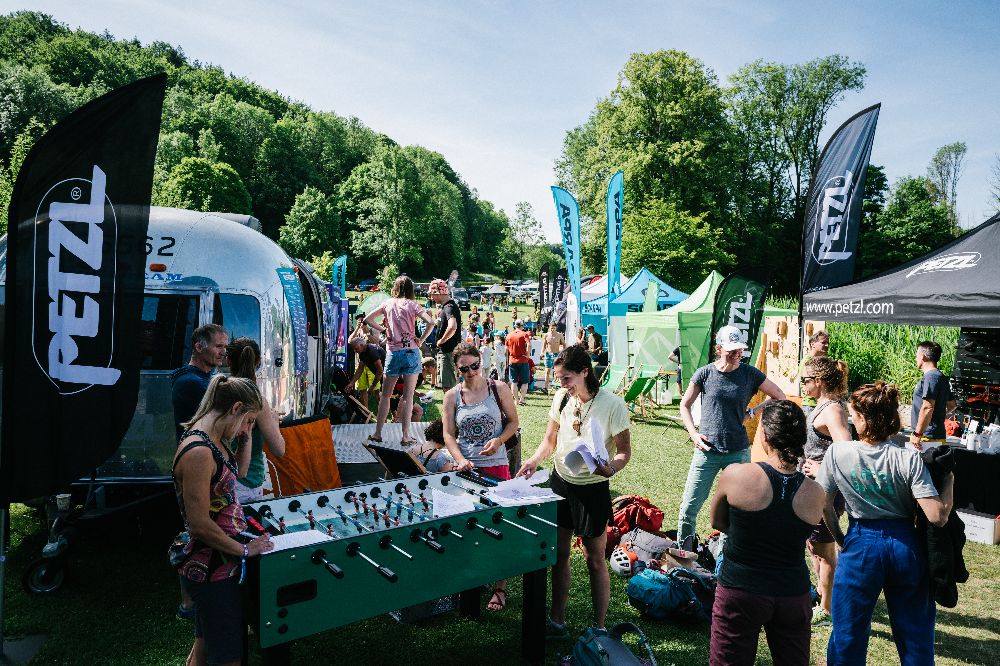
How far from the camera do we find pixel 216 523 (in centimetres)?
259

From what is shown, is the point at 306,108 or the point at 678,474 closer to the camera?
the point at 678,474

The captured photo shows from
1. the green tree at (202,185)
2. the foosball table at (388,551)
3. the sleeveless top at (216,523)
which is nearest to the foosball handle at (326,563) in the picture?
the foosball table at (388,551)

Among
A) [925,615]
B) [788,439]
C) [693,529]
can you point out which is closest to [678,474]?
[693,529]

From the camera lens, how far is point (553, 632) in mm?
3934

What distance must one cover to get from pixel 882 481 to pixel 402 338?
4925 millimetres

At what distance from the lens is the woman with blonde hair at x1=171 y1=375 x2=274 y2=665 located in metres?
2.49

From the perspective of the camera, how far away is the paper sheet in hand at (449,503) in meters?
3.36

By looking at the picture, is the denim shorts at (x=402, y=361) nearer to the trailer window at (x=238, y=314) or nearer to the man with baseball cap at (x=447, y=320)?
the man with baseball cap at (x=447, y=320)

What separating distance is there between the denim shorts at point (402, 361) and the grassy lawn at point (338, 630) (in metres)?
2.65

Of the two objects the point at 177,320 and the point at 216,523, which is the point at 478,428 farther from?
the point at 177,320

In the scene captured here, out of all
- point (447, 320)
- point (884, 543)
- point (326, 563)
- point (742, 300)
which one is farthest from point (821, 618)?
point (447, 320)

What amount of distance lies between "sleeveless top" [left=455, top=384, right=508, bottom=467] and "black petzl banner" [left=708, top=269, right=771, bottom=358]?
504cm

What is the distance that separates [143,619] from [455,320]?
6115 millimetres

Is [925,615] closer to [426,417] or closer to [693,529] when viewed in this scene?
[693,529]
